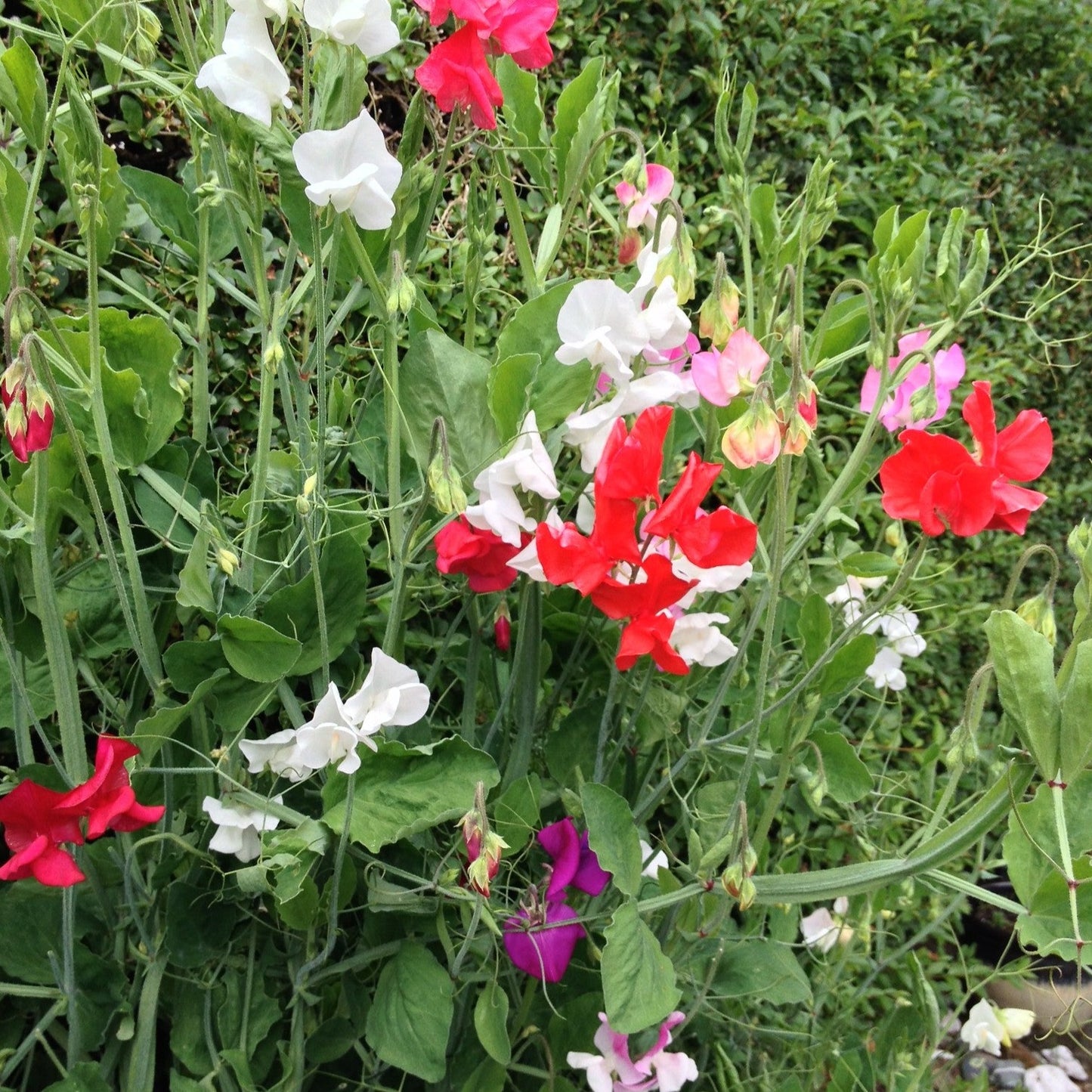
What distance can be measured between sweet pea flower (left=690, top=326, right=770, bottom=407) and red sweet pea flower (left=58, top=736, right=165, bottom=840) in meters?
0.51

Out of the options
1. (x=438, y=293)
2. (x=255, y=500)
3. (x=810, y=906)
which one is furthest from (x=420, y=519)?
(x=810, y=906)

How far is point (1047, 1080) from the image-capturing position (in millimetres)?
2037

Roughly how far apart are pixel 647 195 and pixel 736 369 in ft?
0.73

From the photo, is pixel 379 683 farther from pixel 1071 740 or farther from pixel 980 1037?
pixel 980 1037

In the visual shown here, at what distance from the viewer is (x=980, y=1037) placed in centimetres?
129

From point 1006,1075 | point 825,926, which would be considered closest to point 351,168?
point 825,926

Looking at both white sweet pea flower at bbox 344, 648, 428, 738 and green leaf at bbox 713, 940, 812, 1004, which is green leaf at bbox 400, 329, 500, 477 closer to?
white sweet pea flower at bbox 344, 648, 428, 738

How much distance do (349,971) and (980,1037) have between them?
85 cm

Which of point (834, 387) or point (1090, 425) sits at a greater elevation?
point (834, 387)

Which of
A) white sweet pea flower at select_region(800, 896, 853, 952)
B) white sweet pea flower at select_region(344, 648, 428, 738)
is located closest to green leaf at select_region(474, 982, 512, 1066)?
white sweet pea flower at select_region(344, 648, 428, 738)

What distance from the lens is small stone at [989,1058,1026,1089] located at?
2.28 metres

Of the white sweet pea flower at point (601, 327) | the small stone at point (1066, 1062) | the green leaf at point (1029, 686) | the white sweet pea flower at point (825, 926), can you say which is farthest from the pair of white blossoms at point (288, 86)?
the small stone at point (1066, 1062)

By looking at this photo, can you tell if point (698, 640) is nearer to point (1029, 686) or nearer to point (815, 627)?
point (815, 627)

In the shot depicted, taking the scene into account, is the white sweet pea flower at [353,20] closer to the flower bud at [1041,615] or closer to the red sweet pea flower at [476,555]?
the red sweet pea flower at [476,555]
